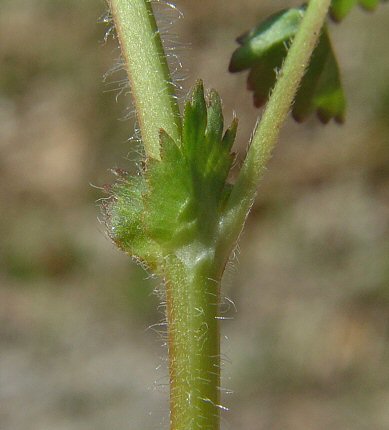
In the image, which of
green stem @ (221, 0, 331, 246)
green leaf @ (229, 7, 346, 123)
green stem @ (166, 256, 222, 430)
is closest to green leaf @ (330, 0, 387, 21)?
green leaf @ (229, 7, 346, 123)

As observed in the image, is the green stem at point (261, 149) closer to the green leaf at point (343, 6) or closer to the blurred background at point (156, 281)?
the green leaf at point (343, 6)

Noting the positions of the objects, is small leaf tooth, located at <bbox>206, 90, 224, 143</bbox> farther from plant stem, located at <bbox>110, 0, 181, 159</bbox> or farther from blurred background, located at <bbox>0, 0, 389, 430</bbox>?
blurred background, located at <bbox>0, 0, 389, 430</bbox>

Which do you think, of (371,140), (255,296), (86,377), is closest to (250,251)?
(255,296)

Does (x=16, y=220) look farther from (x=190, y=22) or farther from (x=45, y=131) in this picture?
(x=190, y=22)

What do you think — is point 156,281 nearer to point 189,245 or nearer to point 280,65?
point 280,65

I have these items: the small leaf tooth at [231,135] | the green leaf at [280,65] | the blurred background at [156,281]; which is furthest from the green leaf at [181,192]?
the blurred background at [156,281]

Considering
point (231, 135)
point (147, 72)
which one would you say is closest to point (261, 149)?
point (231, 135)
